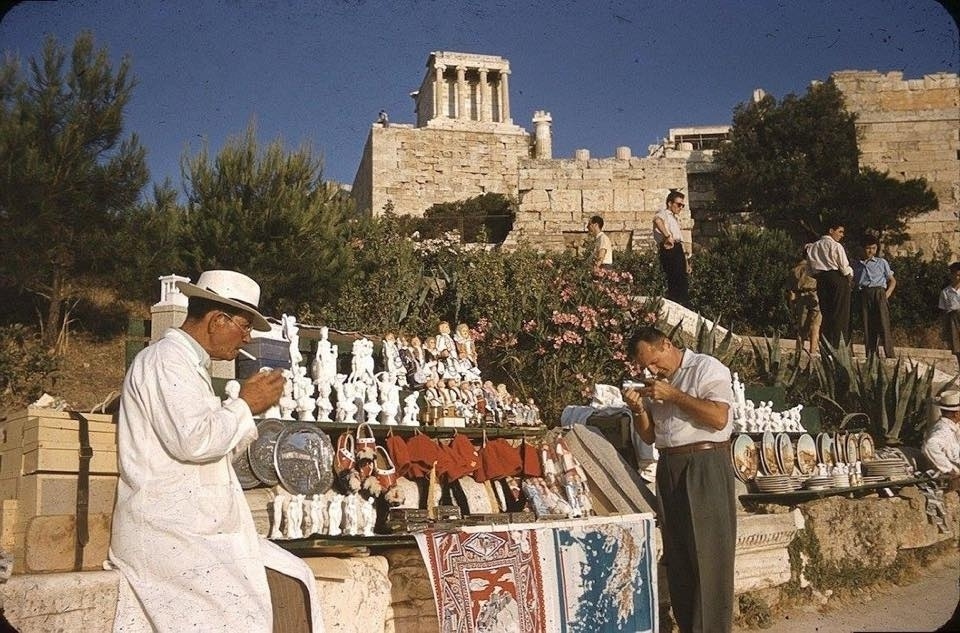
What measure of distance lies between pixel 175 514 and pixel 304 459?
201 cm

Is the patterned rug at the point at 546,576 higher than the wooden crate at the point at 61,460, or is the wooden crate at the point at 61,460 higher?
the wooden crate at the point at 61,460

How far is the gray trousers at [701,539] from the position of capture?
474cm

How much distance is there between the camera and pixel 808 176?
90.1 feet

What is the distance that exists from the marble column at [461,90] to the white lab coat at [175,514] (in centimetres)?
3852

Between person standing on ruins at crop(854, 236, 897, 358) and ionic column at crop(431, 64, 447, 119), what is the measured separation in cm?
3011

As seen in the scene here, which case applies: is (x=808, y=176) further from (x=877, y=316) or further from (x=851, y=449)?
(x=851, y=449)

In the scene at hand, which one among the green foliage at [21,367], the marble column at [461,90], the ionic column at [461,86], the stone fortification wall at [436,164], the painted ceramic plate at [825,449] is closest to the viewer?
the painted ceramic plate at [825,449]

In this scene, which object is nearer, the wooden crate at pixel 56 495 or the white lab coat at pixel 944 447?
the wooden crate at pixel 56 495

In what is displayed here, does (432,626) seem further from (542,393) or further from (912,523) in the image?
(912,523)

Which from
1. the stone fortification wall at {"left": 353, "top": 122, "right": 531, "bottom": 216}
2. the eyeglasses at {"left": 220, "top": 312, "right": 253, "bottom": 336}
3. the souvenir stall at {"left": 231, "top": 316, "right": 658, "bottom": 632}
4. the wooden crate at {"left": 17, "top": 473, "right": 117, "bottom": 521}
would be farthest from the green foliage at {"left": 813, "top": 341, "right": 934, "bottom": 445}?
the stone fortification wall at {"left": 353, "top": 122, "right": 531, "bottom": 216}

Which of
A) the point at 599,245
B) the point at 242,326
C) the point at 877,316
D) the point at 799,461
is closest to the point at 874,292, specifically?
the point at 877,316

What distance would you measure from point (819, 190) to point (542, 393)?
21243 mm

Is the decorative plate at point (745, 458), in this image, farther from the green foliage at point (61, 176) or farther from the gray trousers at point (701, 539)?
the green foliage at point (61, 176)

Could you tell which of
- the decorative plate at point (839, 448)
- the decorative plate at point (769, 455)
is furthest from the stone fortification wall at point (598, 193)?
the decorative plate at point (769, 455)
